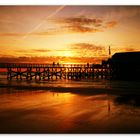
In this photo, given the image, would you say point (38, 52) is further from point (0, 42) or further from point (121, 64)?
point (121, 64)

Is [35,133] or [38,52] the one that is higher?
[38,52]

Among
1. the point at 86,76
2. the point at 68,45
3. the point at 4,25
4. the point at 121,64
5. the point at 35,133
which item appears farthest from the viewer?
the point at 86,76

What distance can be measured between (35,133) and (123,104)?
192cm

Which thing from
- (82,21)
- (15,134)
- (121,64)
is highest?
(82,21)

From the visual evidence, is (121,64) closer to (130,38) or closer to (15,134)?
(130,38)

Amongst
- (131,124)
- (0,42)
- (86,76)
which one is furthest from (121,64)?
(131,124)

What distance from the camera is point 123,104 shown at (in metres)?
5.22

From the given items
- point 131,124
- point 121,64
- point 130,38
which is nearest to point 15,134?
point 131,124

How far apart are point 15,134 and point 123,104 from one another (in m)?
2.08

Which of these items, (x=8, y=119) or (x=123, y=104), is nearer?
(x=8, y=119)
